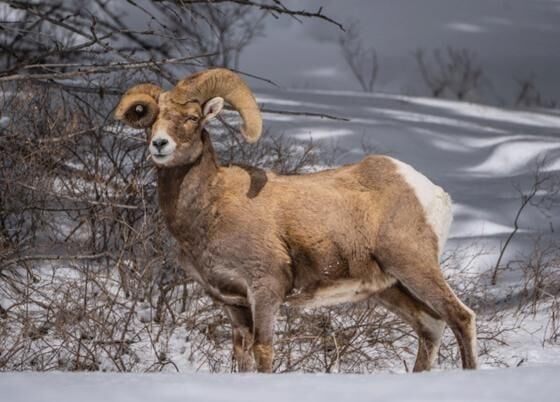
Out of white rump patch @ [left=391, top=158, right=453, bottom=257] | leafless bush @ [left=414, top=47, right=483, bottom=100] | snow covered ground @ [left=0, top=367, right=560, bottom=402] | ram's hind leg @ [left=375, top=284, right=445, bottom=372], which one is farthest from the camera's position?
leafless bush @ [left=414, top=47, right=483, bottom=100]

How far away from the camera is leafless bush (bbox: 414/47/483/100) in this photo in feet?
91.2

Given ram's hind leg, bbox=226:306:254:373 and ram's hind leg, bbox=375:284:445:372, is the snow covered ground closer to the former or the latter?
ram's hind leg, bbox=226:306:254:373

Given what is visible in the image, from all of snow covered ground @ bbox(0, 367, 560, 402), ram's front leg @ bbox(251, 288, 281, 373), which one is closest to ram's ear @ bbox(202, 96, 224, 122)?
ram's front leg @ bbox(251, 288, 281, 373)

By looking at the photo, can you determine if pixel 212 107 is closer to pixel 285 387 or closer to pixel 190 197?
pixel 190 197

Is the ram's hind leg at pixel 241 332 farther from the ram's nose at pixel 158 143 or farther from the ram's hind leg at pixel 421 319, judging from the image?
the ram's nose at pixel 158 143

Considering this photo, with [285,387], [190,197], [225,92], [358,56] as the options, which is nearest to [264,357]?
[190,197]

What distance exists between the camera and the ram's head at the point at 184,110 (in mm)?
8117

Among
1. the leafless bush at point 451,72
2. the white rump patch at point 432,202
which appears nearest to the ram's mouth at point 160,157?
the white rump patch at point 432,202

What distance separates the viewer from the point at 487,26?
108 ft

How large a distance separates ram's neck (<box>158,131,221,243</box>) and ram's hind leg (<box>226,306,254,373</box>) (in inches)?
21.3

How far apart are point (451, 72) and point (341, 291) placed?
20.1 metres

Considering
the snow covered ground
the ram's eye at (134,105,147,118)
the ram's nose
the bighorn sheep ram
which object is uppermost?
the ram's eye at (134,105,147,118)

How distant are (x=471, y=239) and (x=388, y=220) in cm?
614

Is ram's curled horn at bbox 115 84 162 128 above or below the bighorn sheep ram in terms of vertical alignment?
above
